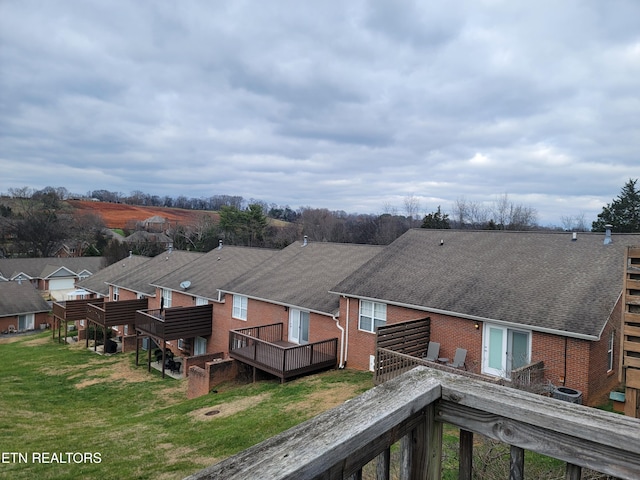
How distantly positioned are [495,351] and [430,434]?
13.2 m

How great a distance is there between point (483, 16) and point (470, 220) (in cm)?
6006

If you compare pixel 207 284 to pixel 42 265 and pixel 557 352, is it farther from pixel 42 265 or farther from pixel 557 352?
pixel 42 265

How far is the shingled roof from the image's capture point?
12.2m

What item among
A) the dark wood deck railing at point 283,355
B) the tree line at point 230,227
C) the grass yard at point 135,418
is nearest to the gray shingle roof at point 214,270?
the grass yard at point 135,418

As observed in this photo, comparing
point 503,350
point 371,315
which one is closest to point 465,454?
point 503,350

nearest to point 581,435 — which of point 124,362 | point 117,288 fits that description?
point 124,362

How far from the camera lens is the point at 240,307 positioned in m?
23.2

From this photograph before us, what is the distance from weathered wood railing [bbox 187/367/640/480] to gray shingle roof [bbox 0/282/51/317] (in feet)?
173

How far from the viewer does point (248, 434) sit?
11.3 metres

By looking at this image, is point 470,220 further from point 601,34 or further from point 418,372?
point 418,372

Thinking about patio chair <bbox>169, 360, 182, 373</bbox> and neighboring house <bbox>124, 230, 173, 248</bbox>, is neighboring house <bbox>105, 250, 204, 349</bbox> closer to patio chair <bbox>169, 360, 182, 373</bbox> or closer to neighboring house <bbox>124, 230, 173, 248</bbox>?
patio chair <bbox>169, 360, 182, 373</bbox>

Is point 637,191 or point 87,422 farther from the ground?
point 637,191

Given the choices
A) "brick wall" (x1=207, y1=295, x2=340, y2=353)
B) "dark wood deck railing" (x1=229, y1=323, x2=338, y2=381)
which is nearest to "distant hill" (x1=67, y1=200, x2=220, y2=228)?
"brick wall" (x1=207, y1=295, x2=340, y2=353)

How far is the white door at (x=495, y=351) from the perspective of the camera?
1308cm
